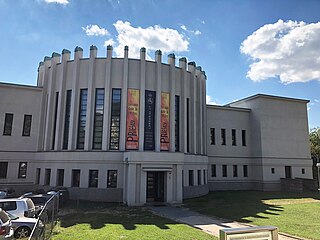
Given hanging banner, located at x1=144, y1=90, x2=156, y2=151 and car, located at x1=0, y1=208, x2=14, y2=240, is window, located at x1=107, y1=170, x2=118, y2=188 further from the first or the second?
car, located at x1=0, y1=208, x2=14, y2=240

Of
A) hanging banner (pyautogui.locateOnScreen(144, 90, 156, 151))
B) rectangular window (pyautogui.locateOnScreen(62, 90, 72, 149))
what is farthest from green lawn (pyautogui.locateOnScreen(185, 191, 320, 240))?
rectangular window (pyautogui.locateOnScreen(62, 90, 72, 149))

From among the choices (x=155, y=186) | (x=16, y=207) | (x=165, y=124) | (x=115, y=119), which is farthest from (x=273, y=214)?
(x=16, y=207)

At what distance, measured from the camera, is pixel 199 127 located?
29922mm

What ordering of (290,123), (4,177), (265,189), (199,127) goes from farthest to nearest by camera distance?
(290,123) < (265,189) < (199,127) < (4,177)

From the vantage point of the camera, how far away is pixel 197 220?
54.0 feet

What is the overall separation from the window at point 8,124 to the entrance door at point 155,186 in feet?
50.7

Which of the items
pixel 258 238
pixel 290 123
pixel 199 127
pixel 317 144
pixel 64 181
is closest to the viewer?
pixel 258 238

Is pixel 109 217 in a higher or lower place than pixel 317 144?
lower

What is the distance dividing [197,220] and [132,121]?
11436 millimetres

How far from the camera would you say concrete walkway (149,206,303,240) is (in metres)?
14.1

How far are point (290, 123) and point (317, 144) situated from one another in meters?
28.0

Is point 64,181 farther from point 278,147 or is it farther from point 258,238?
point 278,147

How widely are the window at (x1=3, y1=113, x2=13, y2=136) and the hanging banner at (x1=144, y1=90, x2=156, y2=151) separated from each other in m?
14.2

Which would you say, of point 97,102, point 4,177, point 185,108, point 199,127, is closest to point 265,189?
point 199,127
